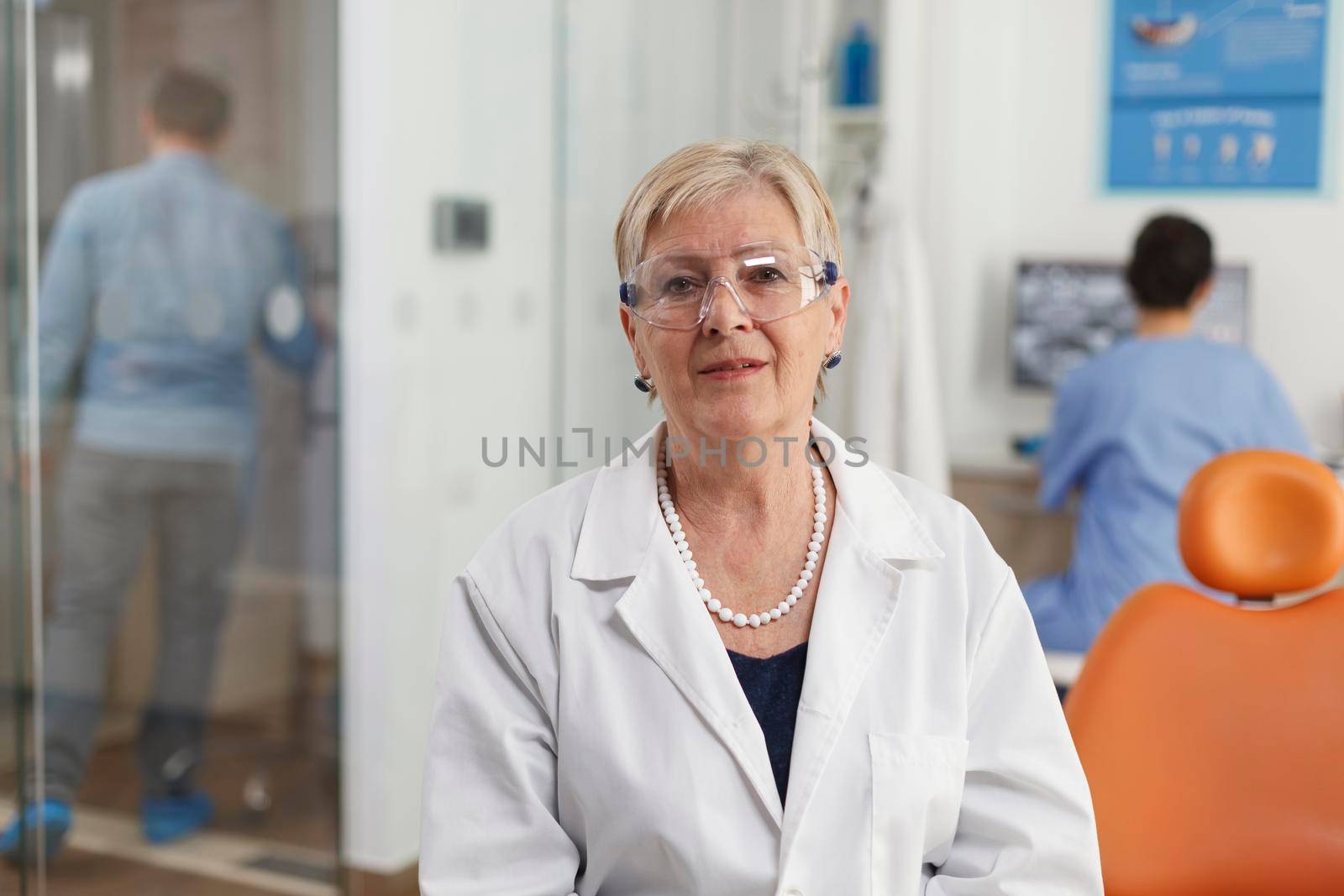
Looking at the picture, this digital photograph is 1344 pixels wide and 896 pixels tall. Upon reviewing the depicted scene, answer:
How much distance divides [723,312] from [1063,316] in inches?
103

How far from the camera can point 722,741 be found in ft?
3.87

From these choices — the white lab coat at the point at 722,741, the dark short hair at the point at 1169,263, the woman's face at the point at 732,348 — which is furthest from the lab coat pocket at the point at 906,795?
the dark short hair at the point at 1169,263

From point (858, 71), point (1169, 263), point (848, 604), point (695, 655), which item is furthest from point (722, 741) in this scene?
point (858, 71)

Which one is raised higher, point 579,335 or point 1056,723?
point 579,335

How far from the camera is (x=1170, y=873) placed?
150 centimetres

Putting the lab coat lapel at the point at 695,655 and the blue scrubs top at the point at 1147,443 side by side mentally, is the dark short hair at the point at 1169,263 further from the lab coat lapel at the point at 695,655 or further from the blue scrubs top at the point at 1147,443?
the lab coat lapel at the point at 695,655

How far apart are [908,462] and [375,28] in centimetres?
161

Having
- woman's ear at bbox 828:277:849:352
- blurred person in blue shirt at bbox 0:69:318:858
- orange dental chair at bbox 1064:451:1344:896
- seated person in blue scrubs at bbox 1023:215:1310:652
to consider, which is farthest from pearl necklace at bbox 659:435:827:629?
seated person in blue scrubs at bbox 1023:215:1310:652

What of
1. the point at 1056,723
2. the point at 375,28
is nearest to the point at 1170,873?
the point at 1056,723

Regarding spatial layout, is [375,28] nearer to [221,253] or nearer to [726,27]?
[221,253]

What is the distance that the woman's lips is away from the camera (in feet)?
4.14

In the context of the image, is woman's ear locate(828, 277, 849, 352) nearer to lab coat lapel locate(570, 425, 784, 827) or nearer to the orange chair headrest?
lab coat lapel locate(570, 425, 784, 827)

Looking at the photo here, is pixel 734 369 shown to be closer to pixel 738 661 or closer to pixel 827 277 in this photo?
pixel 827 277

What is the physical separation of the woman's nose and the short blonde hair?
0.27 ft
